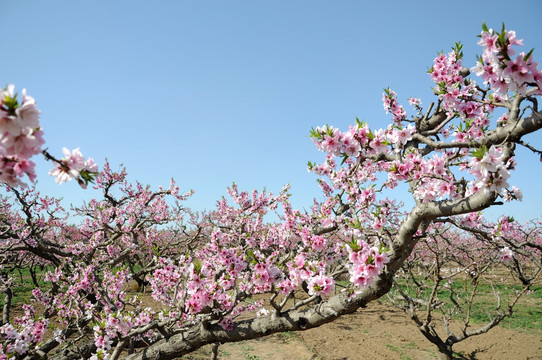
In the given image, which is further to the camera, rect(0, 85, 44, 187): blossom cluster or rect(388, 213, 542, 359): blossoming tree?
rect(388, 213, 542, 359): blossoming tree

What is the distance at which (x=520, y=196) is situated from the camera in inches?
116

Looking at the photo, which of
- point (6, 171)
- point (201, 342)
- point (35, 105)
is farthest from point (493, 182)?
point (201, 342)

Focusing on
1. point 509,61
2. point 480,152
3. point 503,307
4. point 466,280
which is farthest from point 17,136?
point 503,307

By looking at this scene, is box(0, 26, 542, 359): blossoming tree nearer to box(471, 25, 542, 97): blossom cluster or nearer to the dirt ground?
box(471, 25, 542, 97): blossom cluster

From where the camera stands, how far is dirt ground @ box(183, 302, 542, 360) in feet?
21.5

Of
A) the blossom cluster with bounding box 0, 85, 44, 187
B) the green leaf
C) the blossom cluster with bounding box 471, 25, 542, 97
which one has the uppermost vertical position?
the blossom cluster with bounding box 471, 25, 542, 97

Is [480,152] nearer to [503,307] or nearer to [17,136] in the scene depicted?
[17,136]

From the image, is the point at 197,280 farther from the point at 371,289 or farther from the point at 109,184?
the point at 109,184

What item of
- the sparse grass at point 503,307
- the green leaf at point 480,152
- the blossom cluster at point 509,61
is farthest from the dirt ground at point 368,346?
the blossom cluster at point 509,61

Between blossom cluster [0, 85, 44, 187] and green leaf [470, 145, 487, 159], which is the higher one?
green leaf [470, 145, 487, 159]

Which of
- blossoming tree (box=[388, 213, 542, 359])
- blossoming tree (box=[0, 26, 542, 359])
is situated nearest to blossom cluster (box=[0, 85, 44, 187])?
blossoming tree (box=[0, 26, 542, 359])

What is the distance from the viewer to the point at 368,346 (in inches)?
283

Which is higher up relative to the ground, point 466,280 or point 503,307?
point 503,307

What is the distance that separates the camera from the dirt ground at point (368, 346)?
654 centimetres
